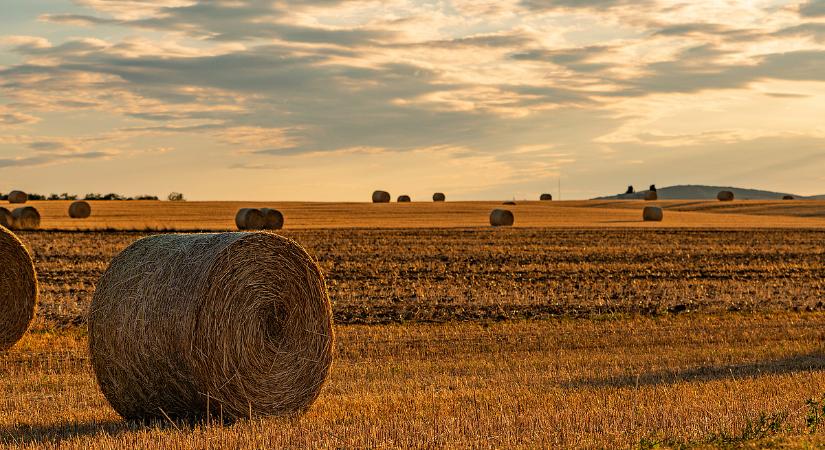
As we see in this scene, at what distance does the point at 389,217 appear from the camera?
189 feet

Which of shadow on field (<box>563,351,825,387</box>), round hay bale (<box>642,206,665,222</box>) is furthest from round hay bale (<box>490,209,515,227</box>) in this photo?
shadow on field (<box>563,351,825,387</box>)

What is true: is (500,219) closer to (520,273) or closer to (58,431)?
(520,273)

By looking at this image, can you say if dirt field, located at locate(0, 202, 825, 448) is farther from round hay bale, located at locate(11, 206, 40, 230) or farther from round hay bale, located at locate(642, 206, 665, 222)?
round hay bale, located at locate(642, 206, 665, 222)

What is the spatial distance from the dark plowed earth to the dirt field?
0.09m

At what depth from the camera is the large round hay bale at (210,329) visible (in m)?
9.59

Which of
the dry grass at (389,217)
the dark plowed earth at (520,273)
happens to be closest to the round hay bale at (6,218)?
the dry grass at (389,217)

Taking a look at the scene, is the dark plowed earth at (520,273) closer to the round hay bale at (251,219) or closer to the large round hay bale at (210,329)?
the round hay bale at (251,219)

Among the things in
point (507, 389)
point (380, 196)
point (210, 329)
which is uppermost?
point (380, 196)

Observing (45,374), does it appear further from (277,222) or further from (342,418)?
(277,222)

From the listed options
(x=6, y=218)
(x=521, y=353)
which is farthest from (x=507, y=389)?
(x=6, y=218)

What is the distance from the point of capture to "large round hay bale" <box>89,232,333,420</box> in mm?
9586

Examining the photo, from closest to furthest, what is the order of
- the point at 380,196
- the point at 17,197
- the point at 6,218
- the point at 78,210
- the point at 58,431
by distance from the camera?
the point at 58,431 < the point at 6,218 < the point at 78,210 < the point at 17,197 < the point at 380,196

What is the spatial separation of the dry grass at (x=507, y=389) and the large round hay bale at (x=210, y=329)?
343 millimetres

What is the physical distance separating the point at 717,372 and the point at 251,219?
33.8m
